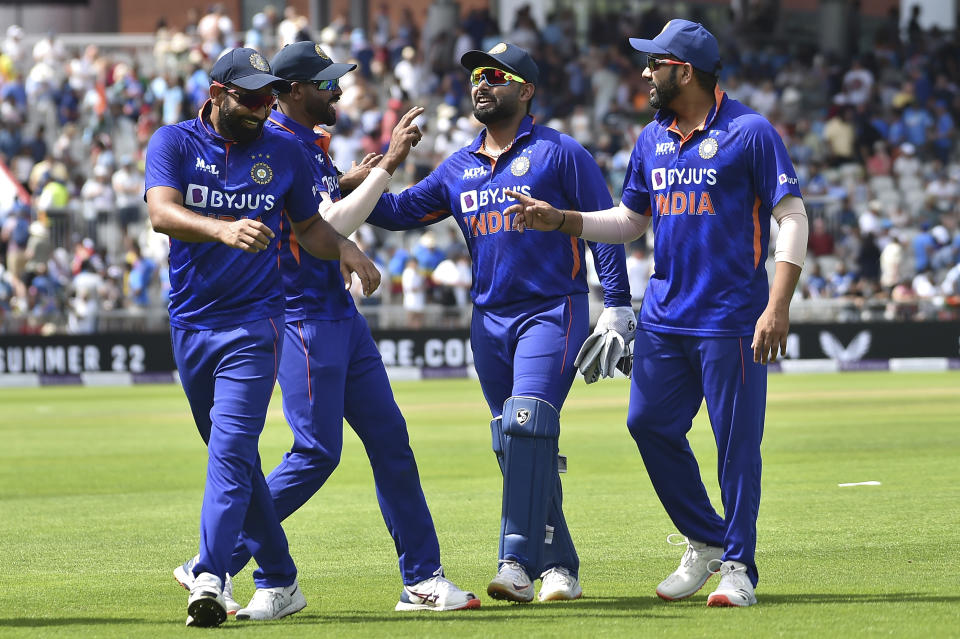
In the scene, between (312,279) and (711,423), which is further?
(312,279)

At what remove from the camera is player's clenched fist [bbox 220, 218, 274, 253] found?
6277 mm

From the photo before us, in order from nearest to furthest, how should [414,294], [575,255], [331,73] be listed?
[331,73] → [575,255] → [414,294]

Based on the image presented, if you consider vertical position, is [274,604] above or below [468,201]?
below

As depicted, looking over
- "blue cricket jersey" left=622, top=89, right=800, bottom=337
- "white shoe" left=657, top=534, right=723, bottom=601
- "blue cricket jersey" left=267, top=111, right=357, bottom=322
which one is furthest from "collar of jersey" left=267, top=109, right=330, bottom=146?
"white shoe" left=657, top=534, right=723, bottom=601

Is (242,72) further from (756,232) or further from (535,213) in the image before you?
(756,232)

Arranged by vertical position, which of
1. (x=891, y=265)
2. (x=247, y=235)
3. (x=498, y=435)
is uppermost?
(x=247, y=235)

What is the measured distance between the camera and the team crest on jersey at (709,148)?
7064 millimetres

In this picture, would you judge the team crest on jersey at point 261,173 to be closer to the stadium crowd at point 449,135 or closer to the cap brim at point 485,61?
A: the cap brim at point 485,61

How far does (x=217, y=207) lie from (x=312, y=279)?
0.74m

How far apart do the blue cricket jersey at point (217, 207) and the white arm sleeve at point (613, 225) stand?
1.43m

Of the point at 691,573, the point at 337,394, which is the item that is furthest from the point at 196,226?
the point at 691,573

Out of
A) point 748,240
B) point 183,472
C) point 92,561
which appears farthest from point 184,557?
point 183,472

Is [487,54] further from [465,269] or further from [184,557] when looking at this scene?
[465,269]

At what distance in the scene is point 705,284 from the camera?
711 cm
